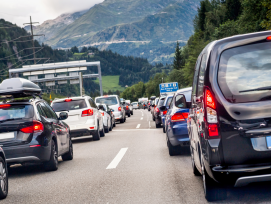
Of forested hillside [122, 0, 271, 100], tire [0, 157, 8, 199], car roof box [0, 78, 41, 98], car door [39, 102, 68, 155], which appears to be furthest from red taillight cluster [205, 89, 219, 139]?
forested hillside [122, 0, 271, 100]

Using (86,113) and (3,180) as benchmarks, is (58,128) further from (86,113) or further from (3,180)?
(86,113)

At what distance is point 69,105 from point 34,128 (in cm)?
753

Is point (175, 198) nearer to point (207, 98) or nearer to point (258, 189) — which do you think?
point (258, 189)

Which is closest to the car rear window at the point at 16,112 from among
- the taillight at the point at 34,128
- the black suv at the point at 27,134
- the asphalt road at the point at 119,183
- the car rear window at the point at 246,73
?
the black suv at the point at 27,134

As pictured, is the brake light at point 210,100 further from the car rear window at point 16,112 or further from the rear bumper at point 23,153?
the car rear window at point 16,112

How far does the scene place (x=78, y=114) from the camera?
1565cm

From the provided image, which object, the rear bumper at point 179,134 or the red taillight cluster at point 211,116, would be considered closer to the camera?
the red taillight cluster at point 211,116

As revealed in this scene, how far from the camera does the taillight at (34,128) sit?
Answer: 820 centimetres

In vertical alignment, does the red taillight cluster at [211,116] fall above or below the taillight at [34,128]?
above

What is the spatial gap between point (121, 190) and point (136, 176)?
1190 mm

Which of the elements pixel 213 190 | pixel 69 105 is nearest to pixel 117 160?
pixel 213 190

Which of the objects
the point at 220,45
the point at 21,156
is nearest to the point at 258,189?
the point at 220,45

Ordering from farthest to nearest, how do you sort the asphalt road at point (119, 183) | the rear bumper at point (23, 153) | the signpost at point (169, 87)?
1. the signpost at point (169, 87)
2. the rear bumper at point (23, 153)
3. the asphalt road at point (119, 183)

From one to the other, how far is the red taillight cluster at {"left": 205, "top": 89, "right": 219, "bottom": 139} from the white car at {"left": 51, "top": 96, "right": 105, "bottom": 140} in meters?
11.2
